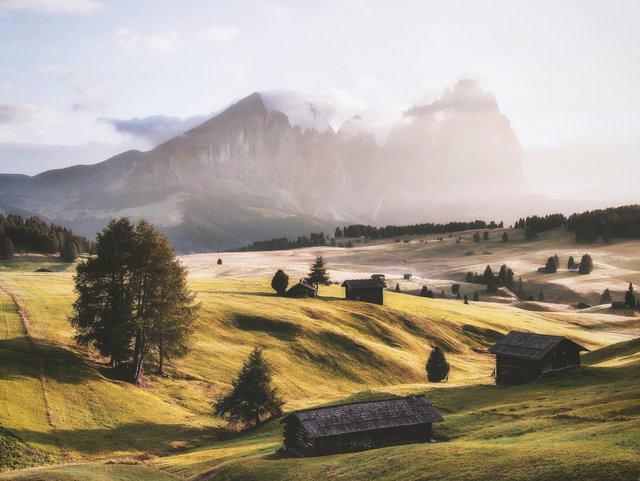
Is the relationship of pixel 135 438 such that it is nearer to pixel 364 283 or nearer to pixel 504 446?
pixel 504 446

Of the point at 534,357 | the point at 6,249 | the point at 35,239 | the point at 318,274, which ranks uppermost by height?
the point at 35,239

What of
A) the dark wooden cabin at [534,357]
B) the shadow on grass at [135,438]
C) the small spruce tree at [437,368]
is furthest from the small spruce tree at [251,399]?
the dark wooden cabin at [534,357]

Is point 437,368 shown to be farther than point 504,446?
Yes

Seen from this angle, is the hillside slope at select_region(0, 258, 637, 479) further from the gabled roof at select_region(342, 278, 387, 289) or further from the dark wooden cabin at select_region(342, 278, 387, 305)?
the gabled roof at select_region(342, 278, 387, 289)

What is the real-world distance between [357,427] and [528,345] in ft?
113

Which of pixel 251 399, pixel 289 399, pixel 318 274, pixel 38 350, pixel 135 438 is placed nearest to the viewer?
pixel 135 438

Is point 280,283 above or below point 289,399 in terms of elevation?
above

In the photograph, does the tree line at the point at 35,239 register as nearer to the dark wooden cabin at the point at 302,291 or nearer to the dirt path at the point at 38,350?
the dark wooden cabin at the point at 302,291

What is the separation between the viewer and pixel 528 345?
75.4m

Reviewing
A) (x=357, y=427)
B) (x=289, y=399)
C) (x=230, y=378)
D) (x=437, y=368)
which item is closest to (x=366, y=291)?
(x=437, y=368)

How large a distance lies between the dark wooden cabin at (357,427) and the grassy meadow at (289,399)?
185cm

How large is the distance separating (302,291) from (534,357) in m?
60.0

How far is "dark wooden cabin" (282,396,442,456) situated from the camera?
48.9 m

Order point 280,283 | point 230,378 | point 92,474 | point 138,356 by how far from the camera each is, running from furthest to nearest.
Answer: point 280,283, point 230,378, point 138,356, point 92,474
